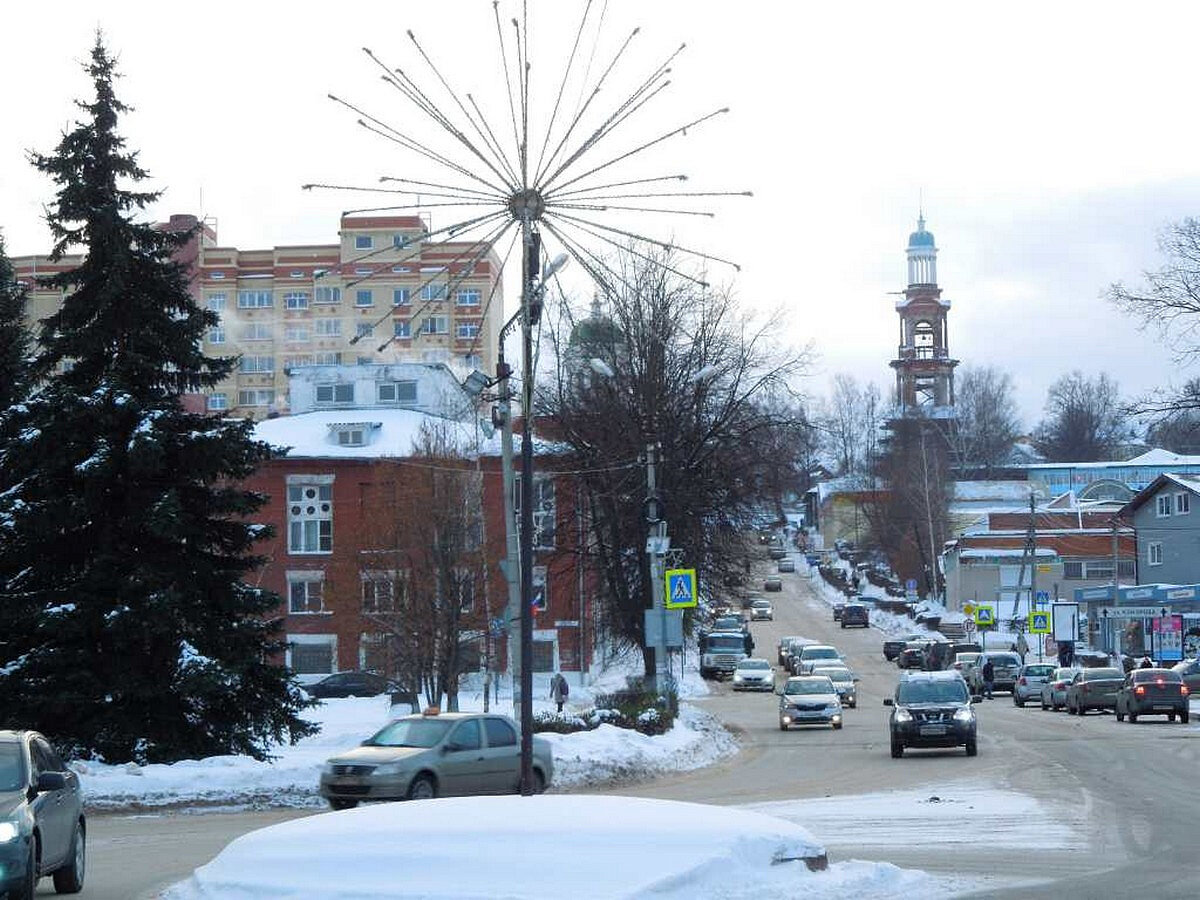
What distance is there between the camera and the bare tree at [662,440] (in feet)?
162

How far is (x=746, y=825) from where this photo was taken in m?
13.2

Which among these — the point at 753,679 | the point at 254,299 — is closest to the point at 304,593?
the point at 753,679

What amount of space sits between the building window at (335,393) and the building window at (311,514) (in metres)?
13.8

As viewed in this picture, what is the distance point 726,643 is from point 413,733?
187 feet

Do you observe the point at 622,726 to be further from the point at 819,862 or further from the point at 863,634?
the point at 863,634

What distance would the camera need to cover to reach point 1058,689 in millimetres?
54781

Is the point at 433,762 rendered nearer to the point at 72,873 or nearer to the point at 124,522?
the point at 72,873

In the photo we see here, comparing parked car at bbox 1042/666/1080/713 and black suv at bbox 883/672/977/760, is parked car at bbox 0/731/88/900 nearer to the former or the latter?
black suv at bbox 883/672/977/760

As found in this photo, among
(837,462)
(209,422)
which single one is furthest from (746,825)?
(837,462)

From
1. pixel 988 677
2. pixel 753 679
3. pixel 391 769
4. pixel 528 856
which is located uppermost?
pixel 528 856

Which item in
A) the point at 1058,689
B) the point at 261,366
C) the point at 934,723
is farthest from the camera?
the point at 261,366

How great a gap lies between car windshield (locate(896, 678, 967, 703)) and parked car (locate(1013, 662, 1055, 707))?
83.9ft

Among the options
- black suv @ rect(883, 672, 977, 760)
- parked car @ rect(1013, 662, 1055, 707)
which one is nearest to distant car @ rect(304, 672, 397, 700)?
parked car @ rect(1013, 662, 1055, 707)

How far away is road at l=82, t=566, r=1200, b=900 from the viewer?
52.1ft
